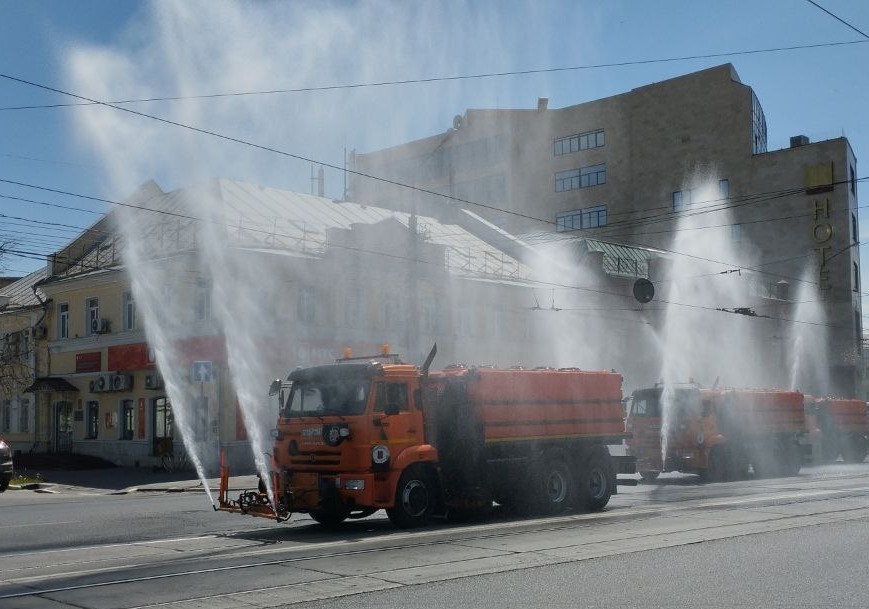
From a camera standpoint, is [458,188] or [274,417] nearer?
[274,417]

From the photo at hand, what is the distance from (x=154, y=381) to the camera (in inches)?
1367

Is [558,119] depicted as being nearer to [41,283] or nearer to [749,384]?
[749,384]

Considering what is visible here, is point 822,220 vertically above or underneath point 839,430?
above

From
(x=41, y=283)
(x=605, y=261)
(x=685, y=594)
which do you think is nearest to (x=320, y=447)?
(x=685, y=594)

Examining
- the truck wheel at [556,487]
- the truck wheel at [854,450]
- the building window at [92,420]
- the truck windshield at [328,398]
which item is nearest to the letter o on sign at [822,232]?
the truck wheel at [854,450]

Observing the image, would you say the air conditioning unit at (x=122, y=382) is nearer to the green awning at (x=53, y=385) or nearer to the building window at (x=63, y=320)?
the green awning at (x=53, y=385)

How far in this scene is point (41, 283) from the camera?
40.7 m

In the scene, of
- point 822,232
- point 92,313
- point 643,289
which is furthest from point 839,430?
point 92,313

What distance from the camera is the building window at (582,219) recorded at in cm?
6944

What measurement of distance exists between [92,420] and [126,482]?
9188 mm

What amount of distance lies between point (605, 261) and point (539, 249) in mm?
3687

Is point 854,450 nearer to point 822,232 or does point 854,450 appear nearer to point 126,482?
point 822,232

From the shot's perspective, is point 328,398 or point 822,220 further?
point 822,220

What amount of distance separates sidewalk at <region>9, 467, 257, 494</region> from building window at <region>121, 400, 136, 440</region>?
202 centimetres
